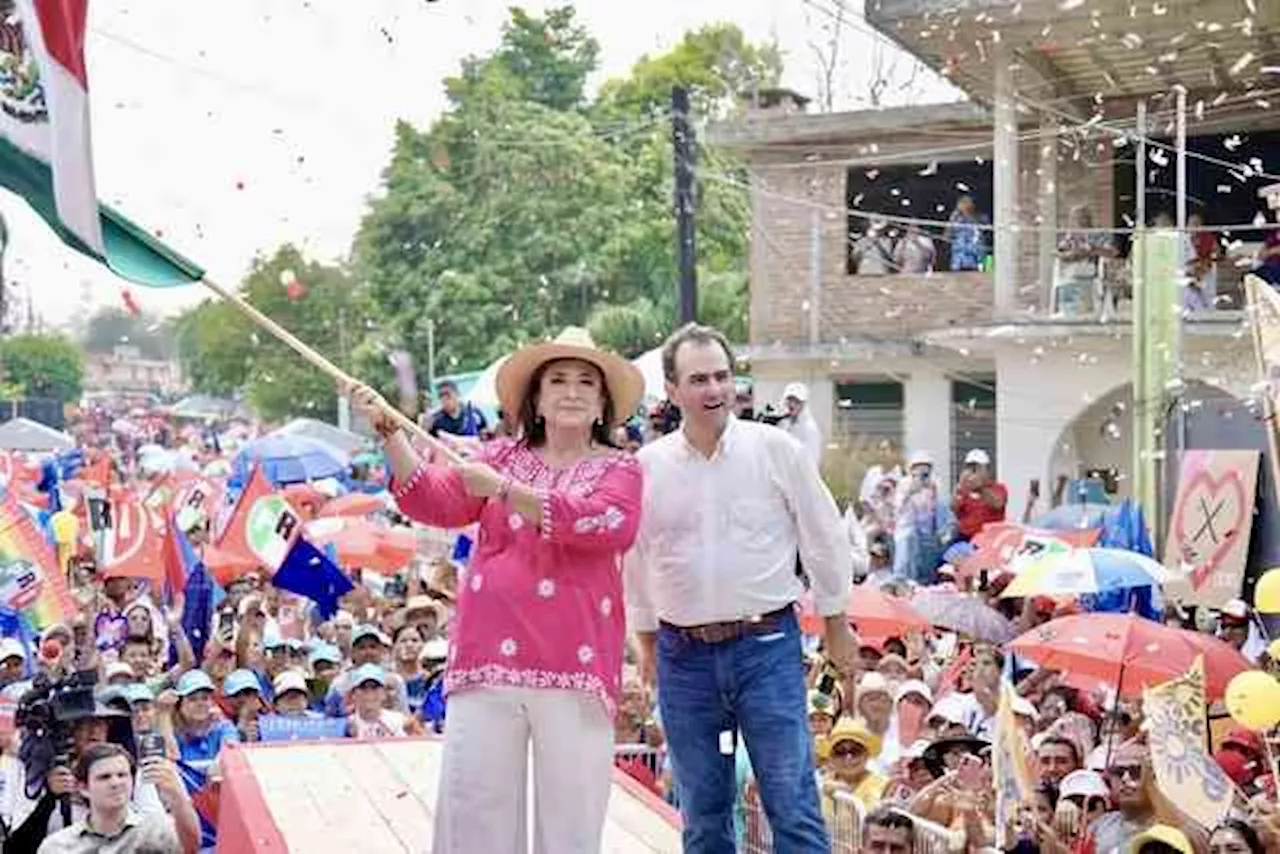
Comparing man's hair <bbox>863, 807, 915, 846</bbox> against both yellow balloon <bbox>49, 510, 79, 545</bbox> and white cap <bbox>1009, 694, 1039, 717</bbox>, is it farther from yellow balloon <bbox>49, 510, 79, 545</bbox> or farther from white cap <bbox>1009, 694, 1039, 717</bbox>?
yellow balloon <bbox>49, 510, 79, 545</bbox>

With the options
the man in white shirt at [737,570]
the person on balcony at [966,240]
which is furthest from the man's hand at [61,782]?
the person on balcony at [966,240]

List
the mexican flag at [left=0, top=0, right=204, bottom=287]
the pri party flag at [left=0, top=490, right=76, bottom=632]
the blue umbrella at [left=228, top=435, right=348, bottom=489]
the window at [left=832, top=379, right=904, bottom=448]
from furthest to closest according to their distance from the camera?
the window at [left=832, top=379, right=904, bottom=448], the blue umbrella at [left=228, top=435, right=348, bottom=489], the pri party flag at [left=0, top=490, right=76, bottom=632], the mexican flag at [left=0, top=0, right=204, bottom=287]

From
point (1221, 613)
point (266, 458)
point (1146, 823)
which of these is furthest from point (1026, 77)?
Result: point (1146, 823)

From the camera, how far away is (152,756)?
754 cm

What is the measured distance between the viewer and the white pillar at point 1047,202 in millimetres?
19766

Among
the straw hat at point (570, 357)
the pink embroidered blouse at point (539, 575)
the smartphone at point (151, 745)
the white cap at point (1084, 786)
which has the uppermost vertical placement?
the straw hat at point (570, 357)

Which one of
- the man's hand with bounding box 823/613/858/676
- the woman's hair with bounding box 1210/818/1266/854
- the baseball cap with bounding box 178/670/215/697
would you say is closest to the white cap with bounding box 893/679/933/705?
the woman's hair with bounding box 1210/818/1266/854

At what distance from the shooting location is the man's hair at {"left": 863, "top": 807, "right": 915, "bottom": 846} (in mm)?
Answer: 5898

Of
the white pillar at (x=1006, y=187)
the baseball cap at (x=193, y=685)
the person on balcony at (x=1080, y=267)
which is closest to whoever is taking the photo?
the baseball cap at (x=193, y=685)

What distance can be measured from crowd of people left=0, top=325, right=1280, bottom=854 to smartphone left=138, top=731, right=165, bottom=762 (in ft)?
0.12

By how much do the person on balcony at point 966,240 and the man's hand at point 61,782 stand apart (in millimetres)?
16915

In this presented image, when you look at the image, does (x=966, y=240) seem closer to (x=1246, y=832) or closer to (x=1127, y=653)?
(x=1127, y=653)

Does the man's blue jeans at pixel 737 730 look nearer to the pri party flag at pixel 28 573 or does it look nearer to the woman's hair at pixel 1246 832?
the woman's hair at pixel 1246 832

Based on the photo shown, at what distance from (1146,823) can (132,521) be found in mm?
7777
